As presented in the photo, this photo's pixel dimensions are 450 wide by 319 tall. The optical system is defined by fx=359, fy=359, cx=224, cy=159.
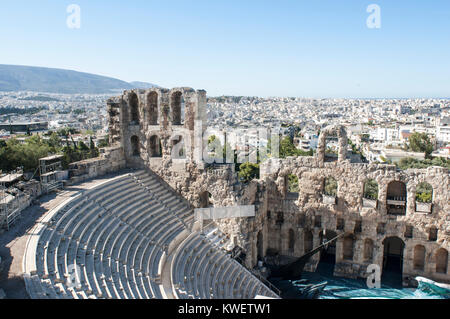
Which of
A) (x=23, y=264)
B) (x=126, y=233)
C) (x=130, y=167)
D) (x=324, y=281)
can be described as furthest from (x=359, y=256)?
(x=23, y=264)

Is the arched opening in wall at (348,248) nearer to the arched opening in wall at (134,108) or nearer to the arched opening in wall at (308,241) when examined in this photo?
the arched opening in wall at (308,241)

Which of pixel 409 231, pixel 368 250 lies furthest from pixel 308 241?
pixel 409 231

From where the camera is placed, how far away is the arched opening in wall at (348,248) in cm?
2148

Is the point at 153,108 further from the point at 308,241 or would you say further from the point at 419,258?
the point at 419,258

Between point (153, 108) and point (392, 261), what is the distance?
18.0 meters

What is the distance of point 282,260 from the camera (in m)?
22.4

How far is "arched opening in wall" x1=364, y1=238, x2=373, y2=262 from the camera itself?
20969 millimetres

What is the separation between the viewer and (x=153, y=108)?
2272 cm

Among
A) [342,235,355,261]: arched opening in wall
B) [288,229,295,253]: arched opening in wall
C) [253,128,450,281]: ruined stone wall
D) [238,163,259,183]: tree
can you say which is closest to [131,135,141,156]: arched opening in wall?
[253,128,450,281]: ruined stone wall

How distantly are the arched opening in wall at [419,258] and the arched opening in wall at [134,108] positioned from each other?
1847 cm

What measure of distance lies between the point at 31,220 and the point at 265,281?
12.1 m

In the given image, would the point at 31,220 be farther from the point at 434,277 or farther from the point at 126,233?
the point at 434,277
